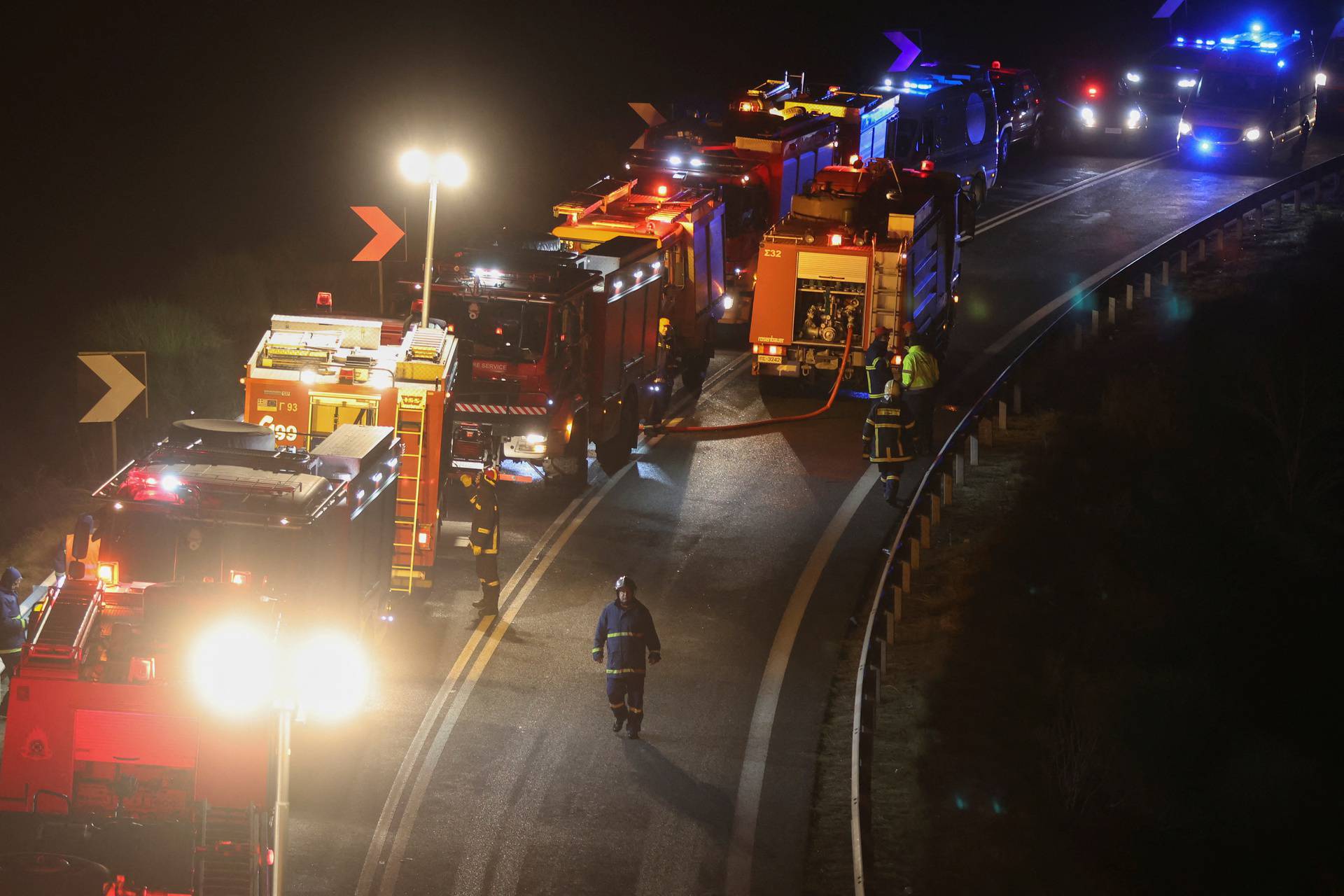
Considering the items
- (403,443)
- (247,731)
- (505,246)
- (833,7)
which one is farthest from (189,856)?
(833,7)

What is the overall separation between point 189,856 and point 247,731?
2.71ft

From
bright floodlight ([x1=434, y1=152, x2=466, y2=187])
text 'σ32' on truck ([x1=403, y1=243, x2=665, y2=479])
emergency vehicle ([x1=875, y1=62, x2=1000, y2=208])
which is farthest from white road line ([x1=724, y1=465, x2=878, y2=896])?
emergency vehicle ([x1=875, y1=62, x2=1000, y2=208])

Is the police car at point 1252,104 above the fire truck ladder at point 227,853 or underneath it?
above

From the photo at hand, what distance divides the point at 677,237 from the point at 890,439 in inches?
206

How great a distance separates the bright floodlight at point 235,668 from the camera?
9875 millimetres

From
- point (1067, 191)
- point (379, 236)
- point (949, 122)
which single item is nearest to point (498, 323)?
point (379, 236)

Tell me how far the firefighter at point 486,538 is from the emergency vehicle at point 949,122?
18779mm

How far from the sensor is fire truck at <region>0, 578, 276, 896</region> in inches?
383

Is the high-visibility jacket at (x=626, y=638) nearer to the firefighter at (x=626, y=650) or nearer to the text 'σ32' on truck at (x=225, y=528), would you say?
the firefighter at (x=626, y=650)

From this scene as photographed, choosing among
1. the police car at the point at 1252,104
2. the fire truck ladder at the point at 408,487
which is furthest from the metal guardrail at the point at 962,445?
the fire truck ladder at the point at 408,487

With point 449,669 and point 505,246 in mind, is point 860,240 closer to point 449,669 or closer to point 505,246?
point 505,246

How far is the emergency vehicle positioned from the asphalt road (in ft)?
38.5

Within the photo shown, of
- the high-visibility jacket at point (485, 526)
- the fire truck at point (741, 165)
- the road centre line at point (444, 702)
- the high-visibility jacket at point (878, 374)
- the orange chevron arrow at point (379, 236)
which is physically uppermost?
the fire truck at point (741, 165)

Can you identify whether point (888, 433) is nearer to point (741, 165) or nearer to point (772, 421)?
point (772, 421)
